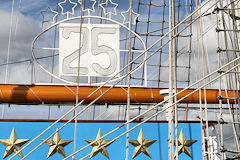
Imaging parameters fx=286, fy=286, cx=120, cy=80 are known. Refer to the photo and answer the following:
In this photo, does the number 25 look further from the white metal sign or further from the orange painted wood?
the orange painted wood

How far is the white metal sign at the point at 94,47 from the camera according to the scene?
5641mm

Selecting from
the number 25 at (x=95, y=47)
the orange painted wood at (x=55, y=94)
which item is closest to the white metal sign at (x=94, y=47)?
the number 25 at (x=95, y=47)

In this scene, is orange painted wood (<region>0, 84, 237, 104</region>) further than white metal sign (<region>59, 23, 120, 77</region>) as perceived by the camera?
No

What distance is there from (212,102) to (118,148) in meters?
3.07

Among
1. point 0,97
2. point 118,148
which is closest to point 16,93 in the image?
point 0,97

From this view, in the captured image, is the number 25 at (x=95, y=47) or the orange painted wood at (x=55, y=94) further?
the number 25 at (x=95, y=47)

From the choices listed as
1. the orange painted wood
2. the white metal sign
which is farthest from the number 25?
the orange painted wood

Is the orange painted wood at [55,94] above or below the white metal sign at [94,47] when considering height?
below

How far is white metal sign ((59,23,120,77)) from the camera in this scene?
5.64m

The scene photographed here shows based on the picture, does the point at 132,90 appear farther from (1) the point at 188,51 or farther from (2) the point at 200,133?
(1) the point at 188,51

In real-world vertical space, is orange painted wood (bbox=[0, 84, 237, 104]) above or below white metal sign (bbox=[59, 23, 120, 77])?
below

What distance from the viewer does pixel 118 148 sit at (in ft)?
12.6

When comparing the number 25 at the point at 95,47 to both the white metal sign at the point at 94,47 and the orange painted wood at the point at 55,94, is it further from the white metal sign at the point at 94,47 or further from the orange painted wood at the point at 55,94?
the orange painted wood at the point at 55,94

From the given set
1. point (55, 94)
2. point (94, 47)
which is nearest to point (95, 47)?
point (94, 47)
